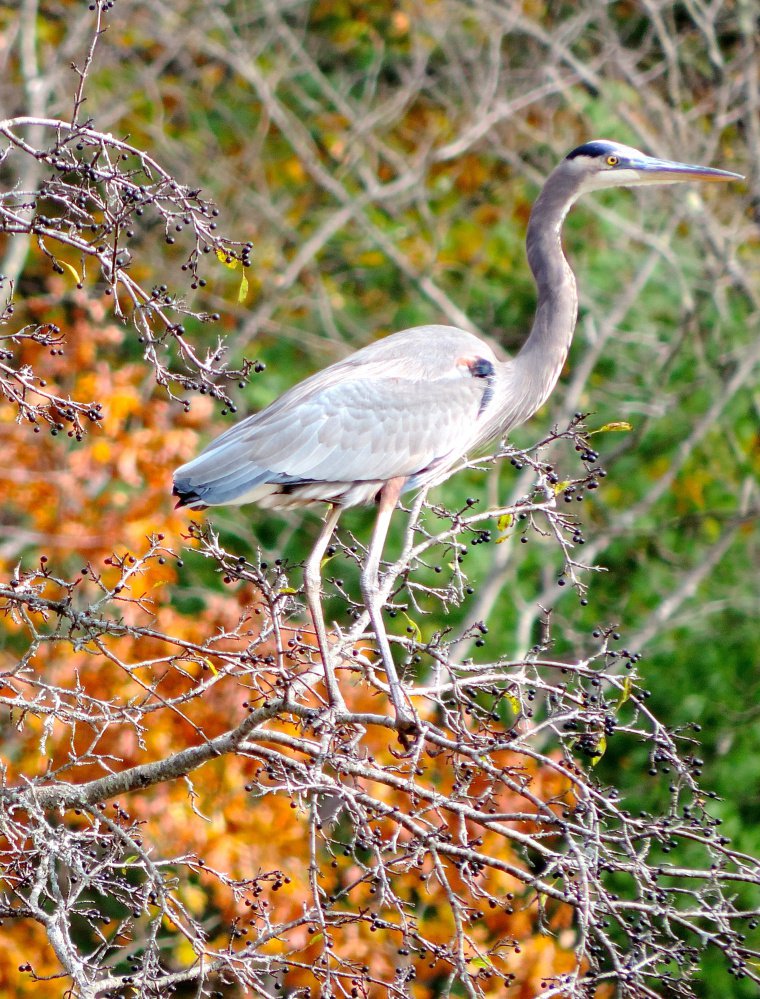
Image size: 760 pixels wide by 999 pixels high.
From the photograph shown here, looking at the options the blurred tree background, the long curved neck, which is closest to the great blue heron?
the long curved neck

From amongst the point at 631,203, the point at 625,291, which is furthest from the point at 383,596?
the point at 631,203

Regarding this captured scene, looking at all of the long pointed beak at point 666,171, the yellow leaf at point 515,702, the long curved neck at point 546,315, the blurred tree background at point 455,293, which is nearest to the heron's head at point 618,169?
the long pointed beak at point 666,171

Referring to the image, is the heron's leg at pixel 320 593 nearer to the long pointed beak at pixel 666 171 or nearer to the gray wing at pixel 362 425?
the gray wing at pixel 362 425

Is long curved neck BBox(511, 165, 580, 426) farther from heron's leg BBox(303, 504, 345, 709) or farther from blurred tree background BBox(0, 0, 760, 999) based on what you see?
blurred tree background BBox(0, 0, 760, 999)

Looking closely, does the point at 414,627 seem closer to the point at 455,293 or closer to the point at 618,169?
the point at 618,169

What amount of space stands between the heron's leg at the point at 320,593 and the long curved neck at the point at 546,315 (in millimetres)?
1008

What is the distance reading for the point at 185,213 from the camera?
3154 mm

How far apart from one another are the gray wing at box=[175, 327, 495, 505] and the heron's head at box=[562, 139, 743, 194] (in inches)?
34.4

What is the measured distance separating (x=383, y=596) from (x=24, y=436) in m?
4.79

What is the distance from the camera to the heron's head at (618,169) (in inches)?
235

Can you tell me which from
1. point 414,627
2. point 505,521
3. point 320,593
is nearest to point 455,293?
point 320,593

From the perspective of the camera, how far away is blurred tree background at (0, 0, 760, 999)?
8586mm

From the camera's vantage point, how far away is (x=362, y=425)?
5305 mm

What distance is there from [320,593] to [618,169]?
2.54m
